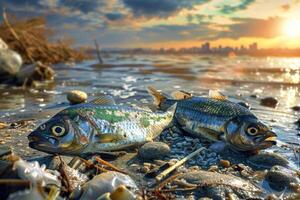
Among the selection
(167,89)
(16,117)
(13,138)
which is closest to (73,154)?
(13,138)

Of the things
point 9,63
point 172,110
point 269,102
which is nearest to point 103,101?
point 172,110

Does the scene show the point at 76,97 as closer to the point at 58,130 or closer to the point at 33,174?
the point at 58,130

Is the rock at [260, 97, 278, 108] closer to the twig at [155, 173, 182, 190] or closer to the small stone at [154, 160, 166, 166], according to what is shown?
the small stone at [154, 160, 166, 166]

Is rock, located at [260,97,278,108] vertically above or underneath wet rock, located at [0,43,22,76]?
underneath

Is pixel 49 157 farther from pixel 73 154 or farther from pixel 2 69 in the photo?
pixel 2 69

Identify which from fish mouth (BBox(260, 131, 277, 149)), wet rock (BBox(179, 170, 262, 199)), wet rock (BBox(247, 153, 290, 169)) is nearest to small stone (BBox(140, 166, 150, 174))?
wet rock (BBox(179, 170, 262, 199))

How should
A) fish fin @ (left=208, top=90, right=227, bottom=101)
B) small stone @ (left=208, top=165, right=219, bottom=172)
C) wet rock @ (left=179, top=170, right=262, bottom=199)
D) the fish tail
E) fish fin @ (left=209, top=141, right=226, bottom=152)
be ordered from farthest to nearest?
fish fin @ (left=208, top=90, right=227, bottom=101), the fish tail, fish fin @ (left=209, top=141, right=226, bottom=152), small stone @ (left=208, top=165, right=219, bottom=172), wet rock @ (left=179, top=170, right=262, bottom=199)

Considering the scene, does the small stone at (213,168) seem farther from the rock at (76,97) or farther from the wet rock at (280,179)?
the rock at (76,97)
